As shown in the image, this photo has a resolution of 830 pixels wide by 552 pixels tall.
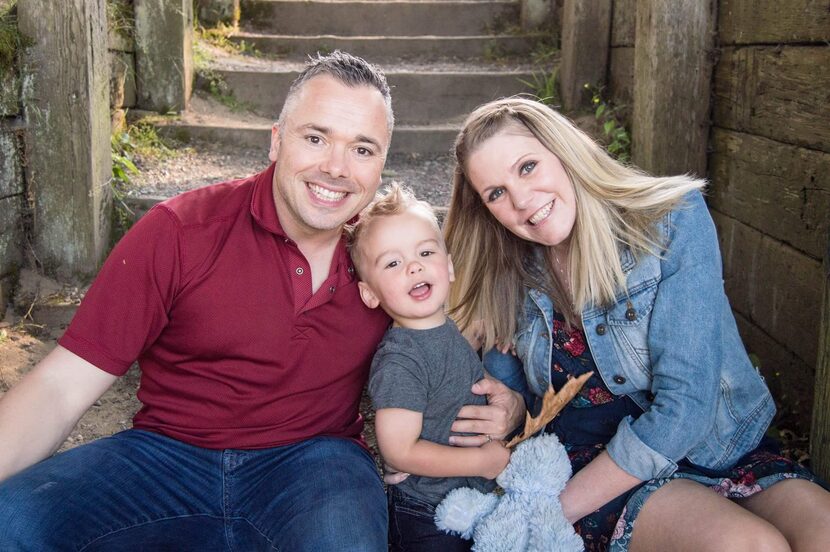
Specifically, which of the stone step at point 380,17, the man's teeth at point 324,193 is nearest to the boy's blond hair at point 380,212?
the man's teeth at point 324,193

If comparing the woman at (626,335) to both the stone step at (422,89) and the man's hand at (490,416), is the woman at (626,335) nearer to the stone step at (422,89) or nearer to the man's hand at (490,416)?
the man's hand at (490,416)

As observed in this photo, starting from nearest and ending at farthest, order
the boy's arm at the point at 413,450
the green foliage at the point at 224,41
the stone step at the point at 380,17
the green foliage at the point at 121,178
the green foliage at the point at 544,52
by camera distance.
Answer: the boy's arm at the point at 413,450, the green foliage at the point at 121,178, the green foliage at the point at 544,52, the green foliage at the point at 224,41, the stone step at the point at 380,17

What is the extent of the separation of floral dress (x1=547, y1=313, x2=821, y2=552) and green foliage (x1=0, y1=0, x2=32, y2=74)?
249 cm

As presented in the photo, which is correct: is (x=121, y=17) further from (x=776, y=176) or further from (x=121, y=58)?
(x=776, y=176)

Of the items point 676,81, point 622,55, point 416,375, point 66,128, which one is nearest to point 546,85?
point 622,55

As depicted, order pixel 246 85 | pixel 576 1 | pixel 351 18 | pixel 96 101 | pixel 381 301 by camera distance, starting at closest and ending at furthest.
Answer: pixel 381 301 → pixel 96 101 → pixel 576 1 → pixel 246 85 → pixel 351 18

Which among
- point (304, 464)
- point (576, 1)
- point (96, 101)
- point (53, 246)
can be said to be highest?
point (576, 1)

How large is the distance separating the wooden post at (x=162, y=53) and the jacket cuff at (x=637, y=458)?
153 inches

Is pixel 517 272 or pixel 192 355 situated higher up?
pixel 517 272

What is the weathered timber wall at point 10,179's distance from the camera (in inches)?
139

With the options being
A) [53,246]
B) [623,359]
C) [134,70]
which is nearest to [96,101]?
[53,246]

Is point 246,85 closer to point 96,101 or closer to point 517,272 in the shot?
point 96,101

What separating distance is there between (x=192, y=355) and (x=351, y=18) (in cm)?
506

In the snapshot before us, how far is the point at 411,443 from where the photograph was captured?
2.13m
